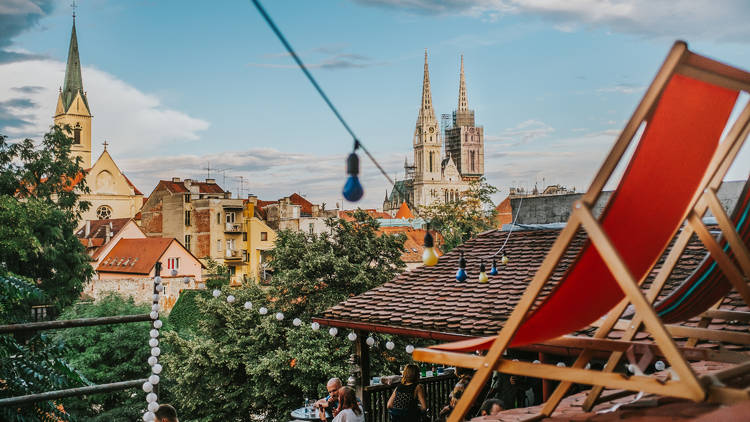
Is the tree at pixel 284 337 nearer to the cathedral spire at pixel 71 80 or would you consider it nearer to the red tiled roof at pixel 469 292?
the red tiled roof at pixel 469 292

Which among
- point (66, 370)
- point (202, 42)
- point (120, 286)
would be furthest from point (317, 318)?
point (202, 42)

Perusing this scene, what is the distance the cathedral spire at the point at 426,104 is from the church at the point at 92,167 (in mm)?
57256

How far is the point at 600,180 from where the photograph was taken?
2.04 metres

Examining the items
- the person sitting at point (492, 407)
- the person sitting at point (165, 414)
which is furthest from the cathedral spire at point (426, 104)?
the person sitting at point (165, 414)

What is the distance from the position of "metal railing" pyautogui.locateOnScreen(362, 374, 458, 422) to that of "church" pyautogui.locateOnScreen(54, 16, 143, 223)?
1934 inches

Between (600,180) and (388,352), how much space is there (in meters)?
15.3

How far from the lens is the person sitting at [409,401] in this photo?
21.6ft

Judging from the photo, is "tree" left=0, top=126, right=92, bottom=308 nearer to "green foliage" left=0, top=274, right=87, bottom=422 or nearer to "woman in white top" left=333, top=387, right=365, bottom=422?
"green foliage" left=0, top=274, right=87, bottom=422

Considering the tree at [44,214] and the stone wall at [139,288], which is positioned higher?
the tree at [44,214]

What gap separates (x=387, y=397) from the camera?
27.9 ft

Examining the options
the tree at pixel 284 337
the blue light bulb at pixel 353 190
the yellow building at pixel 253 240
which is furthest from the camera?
the yellow building at pixel 253 240

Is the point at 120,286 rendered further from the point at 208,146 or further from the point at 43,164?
the point at 208,146

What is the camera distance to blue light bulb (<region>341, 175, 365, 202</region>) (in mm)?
3412

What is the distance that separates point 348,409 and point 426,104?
110804 millimetres
